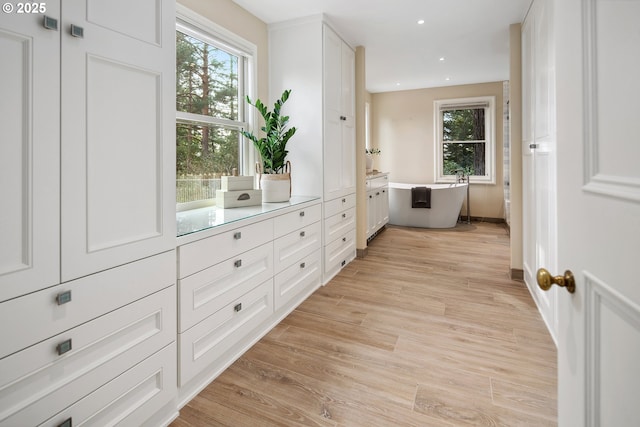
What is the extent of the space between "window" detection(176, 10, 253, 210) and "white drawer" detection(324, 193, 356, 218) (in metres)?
0.82

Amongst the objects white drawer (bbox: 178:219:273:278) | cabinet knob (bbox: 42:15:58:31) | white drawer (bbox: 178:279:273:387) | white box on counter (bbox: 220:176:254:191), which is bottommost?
white drawer (bbox: 178:279:273:387)

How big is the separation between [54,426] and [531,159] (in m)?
3.12

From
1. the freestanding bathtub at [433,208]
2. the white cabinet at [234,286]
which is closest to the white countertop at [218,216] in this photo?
the white cabinet at [234,286]

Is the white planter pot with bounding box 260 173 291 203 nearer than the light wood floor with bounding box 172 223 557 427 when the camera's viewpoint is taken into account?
No

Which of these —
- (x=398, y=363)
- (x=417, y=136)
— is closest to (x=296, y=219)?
(x=398, y=363)

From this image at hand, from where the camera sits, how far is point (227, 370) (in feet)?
6.20

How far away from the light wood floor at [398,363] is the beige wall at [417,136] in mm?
3302

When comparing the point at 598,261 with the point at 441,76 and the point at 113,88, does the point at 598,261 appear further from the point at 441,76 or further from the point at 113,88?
the point at 441,76

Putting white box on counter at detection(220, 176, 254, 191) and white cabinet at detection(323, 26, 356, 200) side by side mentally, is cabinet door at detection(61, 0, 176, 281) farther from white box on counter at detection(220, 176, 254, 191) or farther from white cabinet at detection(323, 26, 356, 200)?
white cabinet at detection(323, 26, 356, 200)

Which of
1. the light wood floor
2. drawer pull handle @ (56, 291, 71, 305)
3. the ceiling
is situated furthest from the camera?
the ceiling

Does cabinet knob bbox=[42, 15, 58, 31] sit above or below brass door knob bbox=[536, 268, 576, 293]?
above

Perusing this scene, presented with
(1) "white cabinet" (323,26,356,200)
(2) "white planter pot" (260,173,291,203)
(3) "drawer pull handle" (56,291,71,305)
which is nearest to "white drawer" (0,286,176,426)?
(3) "drawer pull handle" (56,291,71,305)

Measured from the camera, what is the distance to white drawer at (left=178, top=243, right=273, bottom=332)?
5.30 feet

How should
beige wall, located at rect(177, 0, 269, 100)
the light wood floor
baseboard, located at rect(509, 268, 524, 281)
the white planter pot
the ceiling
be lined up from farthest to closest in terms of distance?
baseboard, located at rect(509, 268, 524, 281), the ceiling, the white planter pot, beige wall, located at rect(177, 0, 269, 100), the light wood floor
